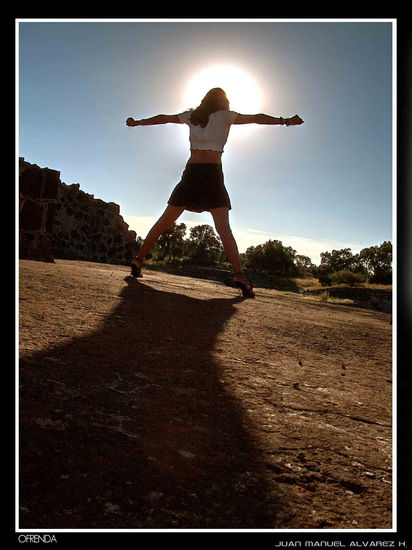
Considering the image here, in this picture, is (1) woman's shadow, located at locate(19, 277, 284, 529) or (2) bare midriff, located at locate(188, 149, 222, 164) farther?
(2) bare midriff, located at locate(188, 149, 222, 164)

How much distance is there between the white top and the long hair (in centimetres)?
5

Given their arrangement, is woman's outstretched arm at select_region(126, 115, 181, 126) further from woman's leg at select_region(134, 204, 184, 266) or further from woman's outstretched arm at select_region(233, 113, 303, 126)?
woman's leg at select_region(134, 204, 184, 266)

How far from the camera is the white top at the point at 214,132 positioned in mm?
3445

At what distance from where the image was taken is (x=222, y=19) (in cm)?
159

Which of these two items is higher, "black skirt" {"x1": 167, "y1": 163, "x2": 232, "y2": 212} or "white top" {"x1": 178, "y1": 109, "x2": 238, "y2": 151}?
"white top" {"x1": 178, "y1": 109, "x2": 238, "y2": 151}

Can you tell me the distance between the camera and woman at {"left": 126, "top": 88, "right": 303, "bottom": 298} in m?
3.46

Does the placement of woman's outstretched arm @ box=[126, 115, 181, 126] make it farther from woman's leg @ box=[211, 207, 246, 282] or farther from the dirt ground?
the dirt ground

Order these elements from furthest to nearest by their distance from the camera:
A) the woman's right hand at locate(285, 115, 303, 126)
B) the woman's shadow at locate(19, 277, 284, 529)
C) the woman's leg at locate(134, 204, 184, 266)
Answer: the woman's leg at locate(134, 204, 184, 266) < the woman's right hand at locate(285, 115, 303, 126) < the woman's shadow at locate(19, 277, 284, 529)

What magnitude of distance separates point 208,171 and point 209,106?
0.56 metres

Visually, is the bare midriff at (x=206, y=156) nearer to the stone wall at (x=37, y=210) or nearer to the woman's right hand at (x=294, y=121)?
the woman's right hand at (x=294, y=121)

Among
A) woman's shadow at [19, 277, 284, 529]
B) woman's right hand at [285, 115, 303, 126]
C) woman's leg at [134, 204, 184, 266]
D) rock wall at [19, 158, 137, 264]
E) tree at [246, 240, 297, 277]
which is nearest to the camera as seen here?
woman's shadow at [19, 277, 284, 529]

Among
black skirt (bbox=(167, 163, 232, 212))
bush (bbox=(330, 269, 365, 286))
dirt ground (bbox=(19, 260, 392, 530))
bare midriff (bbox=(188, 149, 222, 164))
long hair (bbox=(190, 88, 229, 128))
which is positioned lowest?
dirt ground (bbox=(19, 260, 392, 530))

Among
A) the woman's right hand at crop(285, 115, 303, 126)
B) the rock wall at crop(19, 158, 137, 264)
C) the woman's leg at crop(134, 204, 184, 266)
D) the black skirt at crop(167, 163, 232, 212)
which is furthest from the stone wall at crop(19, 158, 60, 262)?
the woman's right hand at crop(285, 115, 303, 126)
